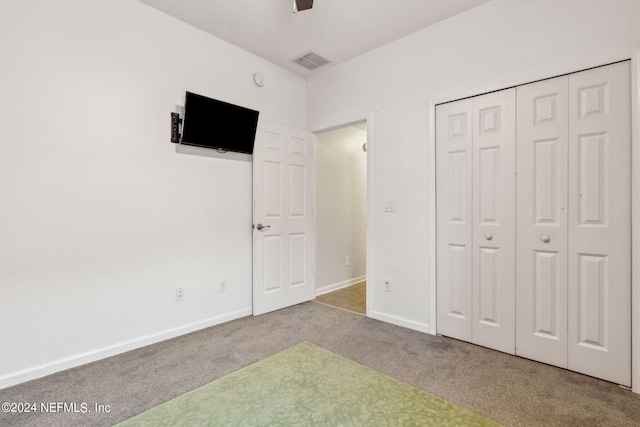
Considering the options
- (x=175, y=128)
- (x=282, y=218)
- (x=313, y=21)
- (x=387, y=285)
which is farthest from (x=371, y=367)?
(x=313, y=21)

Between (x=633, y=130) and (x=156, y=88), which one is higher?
(x=156, y=88)

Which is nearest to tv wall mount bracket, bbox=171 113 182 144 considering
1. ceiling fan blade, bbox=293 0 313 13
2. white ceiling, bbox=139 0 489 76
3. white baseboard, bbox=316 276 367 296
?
white ceiling, bbox=139 0 489 76

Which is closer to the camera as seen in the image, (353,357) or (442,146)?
(353,357)

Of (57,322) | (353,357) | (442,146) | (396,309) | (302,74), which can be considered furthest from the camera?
(302,74)

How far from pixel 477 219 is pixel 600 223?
765 mm

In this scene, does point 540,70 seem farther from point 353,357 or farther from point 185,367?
point 185,367

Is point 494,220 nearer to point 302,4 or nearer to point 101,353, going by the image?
point 302,4

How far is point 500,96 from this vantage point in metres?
2.43

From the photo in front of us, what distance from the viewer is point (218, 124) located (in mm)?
2871

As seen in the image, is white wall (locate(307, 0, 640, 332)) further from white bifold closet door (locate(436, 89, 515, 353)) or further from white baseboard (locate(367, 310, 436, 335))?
white bifold closet door (locate(436, 89, 515, 353))

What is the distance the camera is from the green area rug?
5.22 feet

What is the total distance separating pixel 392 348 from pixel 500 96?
2250 millimetres

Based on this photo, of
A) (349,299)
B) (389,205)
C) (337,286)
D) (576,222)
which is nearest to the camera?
(576,222)

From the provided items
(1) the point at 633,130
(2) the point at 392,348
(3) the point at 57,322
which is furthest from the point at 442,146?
(3) the point at 57,322
